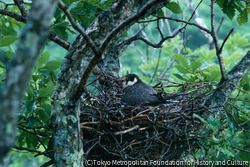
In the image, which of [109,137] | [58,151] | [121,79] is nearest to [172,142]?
[109,137]

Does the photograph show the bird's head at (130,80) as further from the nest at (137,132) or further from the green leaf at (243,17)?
the green leaf at (243,17)

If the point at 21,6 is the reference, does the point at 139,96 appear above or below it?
below

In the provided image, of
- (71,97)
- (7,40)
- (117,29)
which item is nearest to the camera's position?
(117,29)

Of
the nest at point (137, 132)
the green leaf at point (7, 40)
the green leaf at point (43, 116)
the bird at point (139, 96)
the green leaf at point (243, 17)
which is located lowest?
the nest at point (137, 132)

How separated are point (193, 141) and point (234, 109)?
511 millimetres

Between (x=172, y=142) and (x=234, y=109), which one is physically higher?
(x=234, y=109)

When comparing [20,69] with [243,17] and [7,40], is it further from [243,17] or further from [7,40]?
[243,17]

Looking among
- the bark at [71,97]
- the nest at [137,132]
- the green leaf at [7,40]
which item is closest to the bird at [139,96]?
the nest at [137,132]

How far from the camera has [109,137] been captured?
92.4 inches

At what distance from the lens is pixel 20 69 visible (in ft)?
2.89

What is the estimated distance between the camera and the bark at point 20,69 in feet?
2.87

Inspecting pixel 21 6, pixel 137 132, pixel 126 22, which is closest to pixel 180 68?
pixel 137 132

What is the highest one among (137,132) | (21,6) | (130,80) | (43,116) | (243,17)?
(21,6)

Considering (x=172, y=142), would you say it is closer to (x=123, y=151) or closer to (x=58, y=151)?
(x=123, y=151)
